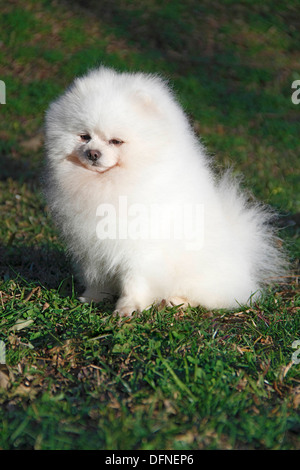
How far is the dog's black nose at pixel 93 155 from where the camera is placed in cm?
287

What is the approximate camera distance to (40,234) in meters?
4.89

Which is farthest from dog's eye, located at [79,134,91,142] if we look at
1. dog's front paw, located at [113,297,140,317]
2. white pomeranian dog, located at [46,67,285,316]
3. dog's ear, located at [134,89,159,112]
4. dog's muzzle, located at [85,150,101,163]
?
dog's front paw, located at [113,297,140,317]

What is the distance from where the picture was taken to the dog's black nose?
2.87m

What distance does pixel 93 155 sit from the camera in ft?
9.42

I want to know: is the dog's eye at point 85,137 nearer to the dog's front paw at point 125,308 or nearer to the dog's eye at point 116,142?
the dog's eye at point 116,142

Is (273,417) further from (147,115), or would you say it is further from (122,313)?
(147,115)

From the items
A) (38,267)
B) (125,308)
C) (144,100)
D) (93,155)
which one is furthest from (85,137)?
(38,267)

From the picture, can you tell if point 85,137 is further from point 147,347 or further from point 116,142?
point 147,347

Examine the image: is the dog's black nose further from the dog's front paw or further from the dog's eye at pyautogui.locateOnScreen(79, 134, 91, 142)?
the dog's front paw

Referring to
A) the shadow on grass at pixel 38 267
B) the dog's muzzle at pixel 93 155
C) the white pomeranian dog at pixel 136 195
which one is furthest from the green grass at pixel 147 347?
the dog's muzzle at pixel 93 155

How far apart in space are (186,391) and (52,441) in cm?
60

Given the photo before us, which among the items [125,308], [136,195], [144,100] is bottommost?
[125,308]

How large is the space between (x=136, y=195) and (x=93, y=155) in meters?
0.31

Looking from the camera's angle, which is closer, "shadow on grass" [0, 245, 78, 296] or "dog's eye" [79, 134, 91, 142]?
"dog's eye" [79, 134, 91, 142]
